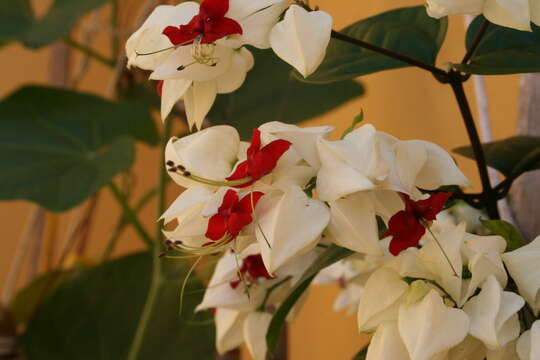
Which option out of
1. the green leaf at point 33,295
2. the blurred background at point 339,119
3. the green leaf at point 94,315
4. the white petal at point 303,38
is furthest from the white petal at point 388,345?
the green leaf at point 33,295

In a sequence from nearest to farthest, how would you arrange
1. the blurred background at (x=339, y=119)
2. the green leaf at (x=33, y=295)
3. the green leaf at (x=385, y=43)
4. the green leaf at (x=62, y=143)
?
the green leaf at (x=385, y=43) < the blurred background at (x=339, y=119) < the green leaf at (x=62, y=143) < the green leaf at (x=33, y=295)

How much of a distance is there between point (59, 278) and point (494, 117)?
0.73 m

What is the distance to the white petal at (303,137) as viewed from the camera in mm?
260

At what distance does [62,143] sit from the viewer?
93cm

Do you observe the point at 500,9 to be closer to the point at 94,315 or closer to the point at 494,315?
the point at 494,315

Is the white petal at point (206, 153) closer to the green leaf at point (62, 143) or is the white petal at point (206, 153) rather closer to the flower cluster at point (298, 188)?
the flower cluster at point (298, 188)

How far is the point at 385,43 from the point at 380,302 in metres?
0.15

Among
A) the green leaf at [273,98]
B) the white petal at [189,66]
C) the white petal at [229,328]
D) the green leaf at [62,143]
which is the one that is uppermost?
the white petal at [189,66]

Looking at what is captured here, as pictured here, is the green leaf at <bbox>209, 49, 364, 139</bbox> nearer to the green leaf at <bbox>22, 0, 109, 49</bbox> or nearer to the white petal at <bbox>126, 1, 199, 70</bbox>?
the green leaf at <bbox>22, 0, 109, 49</bbox>

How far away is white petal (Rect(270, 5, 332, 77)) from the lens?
0.25 meters

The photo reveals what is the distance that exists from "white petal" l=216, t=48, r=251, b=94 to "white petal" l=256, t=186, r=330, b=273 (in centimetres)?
8

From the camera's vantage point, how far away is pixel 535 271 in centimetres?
27

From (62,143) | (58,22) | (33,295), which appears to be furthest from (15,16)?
(33,295)

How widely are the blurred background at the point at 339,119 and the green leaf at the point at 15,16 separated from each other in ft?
0.33
